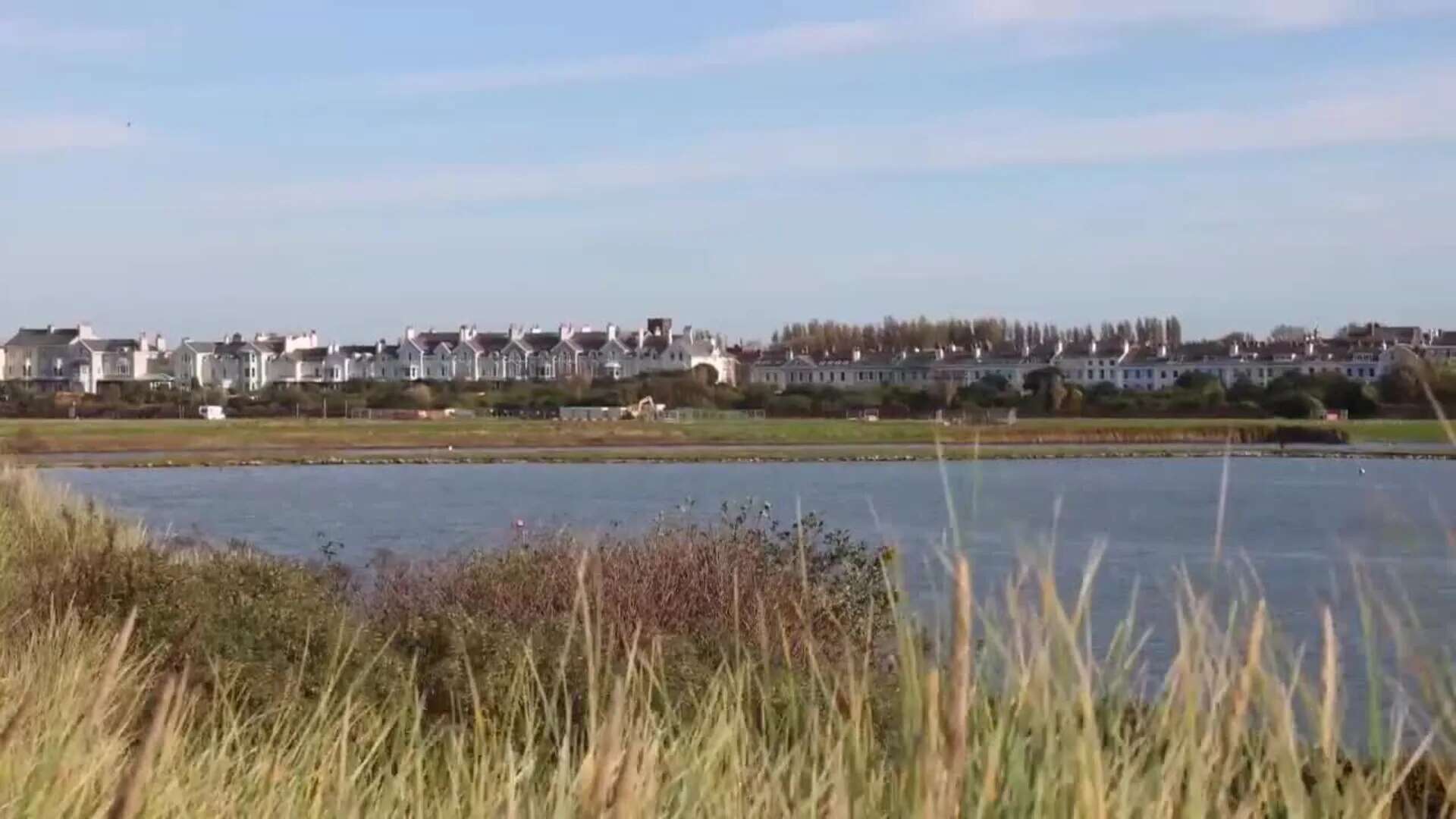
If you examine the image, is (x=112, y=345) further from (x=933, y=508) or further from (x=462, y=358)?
(x=933, y=508)

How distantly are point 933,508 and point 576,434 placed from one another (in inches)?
1879

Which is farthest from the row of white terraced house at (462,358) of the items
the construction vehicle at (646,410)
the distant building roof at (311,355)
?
the construction vehicle at (646,410)

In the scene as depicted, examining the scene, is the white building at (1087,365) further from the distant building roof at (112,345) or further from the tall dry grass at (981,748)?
the tall dry grass at (981,748)

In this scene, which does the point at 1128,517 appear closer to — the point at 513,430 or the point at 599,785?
the point at 599,785

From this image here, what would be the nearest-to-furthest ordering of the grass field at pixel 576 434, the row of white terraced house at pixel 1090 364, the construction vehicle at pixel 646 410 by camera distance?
the grass field at pixel 576 434, the construction vehicle at pixel 646 410, the row of white terraced house at pixel 1090 364

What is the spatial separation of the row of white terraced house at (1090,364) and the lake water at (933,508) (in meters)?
58.2

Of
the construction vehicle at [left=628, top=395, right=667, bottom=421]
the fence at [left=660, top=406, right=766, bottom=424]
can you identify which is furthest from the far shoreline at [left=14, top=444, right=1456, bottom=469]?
the construction vehicle at [left=628, top=395, right=667, bottom=421]

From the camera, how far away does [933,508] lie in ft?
127

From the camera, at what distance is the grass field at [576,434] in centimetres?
7669

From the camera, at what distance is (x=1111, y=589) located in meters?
19.4

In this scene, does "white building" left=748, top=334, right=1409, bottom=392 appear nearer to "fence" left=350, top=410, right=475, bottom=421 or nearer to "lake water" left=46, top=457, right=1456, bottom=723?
"fence" left=350, top=410, right=475, bottom=421

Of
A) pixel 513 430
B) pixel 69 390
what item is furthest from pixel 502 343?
pixel 513 430

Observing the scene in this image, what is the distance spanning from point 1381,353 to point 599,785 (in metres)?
114

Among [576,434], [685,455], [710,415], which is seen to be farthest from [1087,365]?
[685,455]
